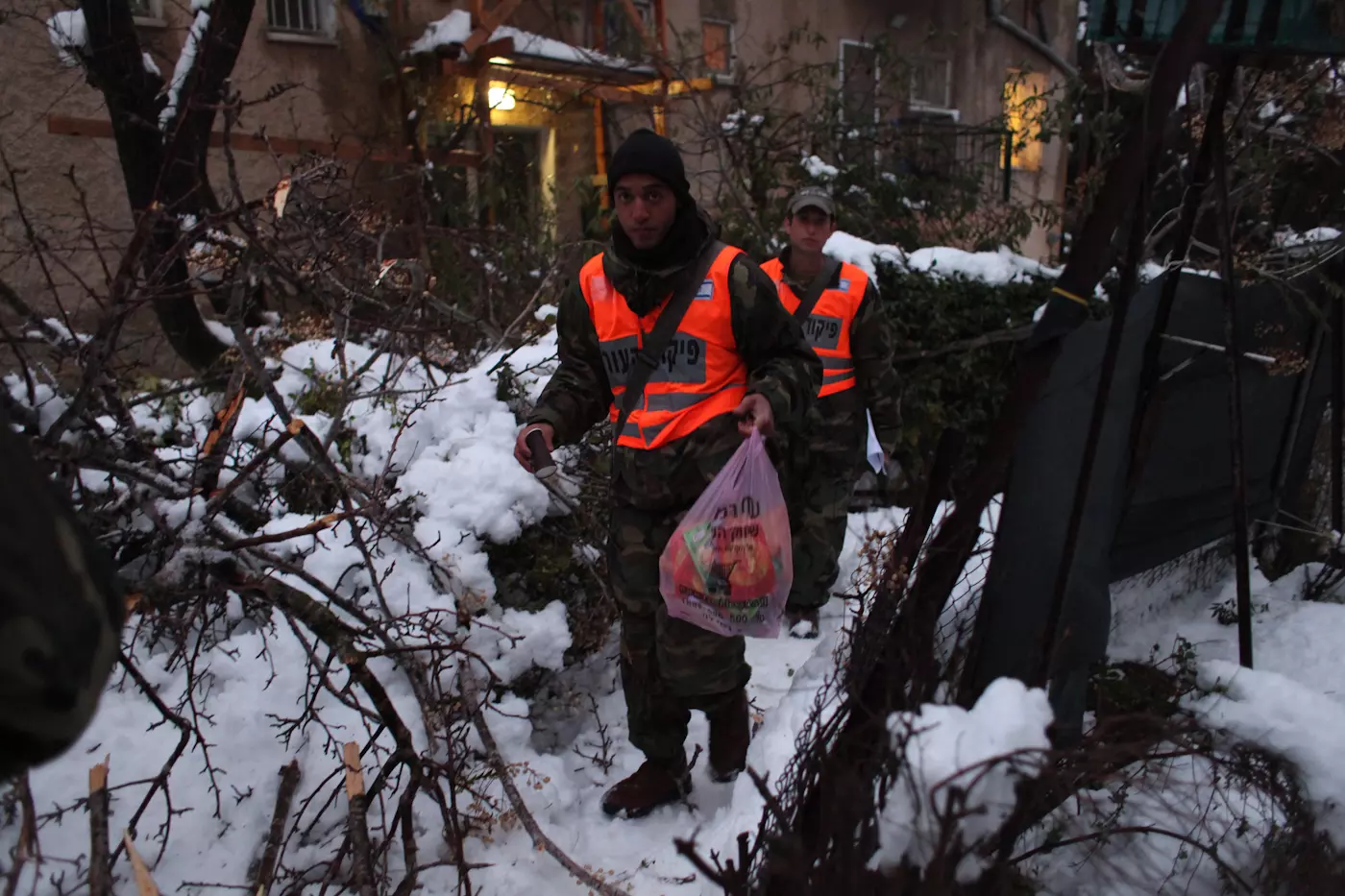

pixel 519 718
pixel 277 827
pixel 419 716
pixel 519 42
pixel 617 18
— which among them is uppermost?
pixel 617 18

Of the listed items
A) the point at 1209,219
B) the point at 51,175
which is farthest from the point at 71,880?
the point at 51,175

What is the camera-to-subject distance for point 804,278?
419 cm

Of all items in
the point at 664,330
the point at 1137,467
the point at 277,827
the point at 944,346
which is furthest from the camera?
the point at 944,346

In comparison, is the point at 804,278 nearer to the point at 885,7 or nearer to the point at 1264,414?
the point at 1264,414

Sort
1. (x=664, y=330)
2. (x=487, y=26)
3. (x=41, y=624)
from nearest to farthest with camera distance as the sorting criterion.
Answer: (x=41, y=624) → (x=664, y=330) → (x=487, y=26)

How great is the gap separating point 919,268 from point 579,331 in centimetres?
312

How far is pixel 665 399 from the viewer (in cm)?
267

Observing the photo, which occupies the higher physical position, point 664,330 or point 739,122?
point 739,122

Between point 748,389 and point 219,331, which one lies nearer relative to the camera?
point 748,389

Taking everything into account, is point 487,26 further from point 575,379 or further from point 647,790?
point 647,790

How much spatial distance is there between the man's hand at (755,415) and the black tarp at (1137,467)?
2.32ft

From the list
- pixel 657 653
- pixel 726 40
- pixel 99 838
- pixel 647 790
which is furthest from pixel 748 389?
pixel 726 40

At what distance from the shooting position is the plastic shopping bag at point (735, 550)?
240 centimetres

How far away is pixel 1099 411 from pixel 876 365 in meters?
2.44
